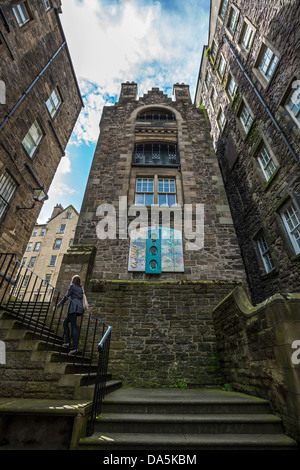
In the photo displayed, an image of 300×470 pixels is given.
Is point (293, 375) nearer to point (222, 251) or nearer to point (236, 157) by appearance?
point (222, 251)

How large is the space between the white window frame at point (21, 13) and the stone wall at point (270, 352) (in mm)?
15069

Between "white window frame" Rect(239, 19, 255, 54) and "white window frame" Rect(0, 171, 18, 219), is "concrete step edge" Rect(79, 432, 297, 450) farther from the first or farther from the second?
"white window frame" Rect(239, 19, 255, 54)

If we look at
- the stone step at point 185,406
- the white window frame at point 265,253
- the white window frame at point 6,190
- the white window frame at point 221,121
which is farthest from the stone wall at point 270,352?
the white window frame at point 221,121

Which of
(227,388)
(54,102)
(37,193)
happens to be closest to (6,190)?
(37,193)

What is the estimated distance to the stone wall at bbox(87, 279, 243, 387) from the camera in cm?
592

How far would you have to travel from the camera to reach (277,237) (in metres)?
8.28

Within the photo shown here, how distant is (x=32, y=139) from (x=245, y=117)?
11826 millimetres

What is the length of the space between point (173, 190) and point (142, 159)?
2746mm

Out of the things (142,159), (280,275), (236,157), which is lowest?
(280,275)

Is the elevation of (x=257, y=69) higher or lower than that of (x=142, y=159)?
higher

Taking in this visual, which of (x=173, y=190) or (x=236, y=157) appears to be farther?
(x=236, y=157)

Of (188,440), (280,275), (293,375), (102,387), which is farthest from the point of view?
(280,275)

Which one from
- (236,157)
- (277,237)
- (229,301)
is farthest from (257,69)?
(229,301)

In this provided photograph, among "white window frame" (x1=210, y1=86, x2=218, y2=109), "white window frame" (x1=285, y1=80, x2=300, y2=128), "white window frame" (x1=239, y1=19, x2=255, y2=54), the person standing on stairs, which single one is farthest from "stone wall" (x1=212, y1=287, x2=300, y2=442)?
"white window frame" (x1=210, y1=86, x2=218, y2=109)
